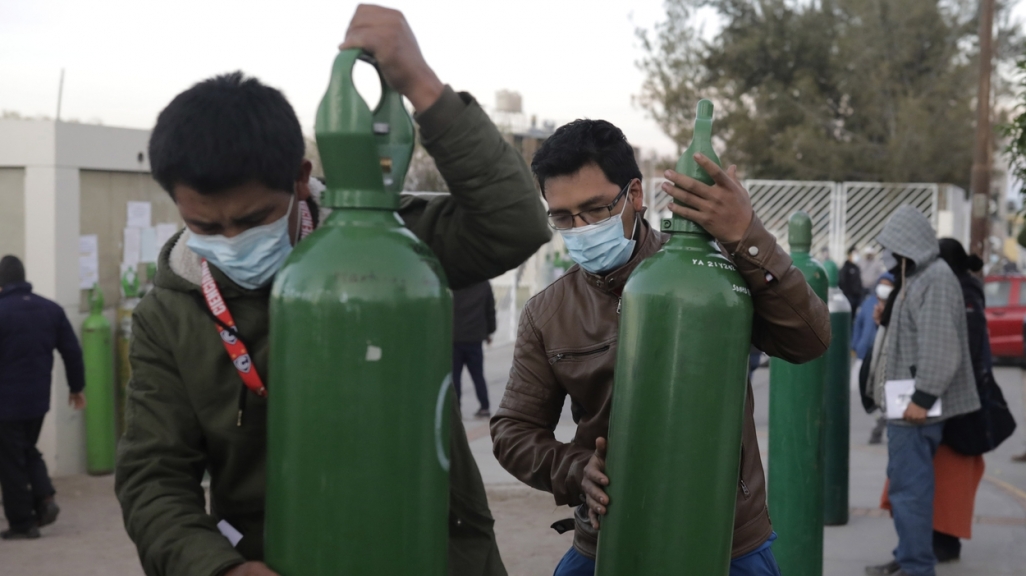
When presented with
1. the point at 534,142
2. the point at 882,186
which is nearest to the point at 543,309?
the point at 534,142

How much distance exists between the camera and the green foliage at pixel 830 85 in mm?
28516

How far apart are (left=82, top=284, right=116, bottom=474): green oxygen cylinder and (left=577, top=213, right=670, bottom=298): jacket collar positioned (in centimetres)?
674

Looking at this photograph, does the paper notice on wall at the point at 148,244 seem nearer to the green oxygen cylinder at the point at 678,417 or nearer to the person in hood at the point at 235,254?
the person in hood at the point at 235,254

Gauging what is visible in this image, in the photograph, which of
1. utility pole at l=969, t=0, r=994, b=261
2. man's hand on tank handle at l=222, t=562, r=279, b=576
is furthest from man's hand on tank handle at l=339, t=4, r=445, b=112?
utility pole at l=969, t=0, r=994, b=261

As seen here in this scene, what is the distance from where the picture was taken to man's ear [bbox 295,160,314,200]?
71.1 inches

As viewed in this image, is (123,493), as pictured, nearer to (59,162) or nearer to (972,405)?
(972,405)

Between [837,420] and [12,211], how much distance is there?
6.24 m

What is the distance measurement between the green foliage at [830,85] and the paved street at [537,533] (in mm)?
20719

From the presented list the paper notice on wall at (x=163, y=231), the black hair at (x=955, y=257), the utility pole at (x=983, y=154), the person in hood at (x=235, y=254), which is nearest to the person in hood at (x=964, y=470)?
the black hair at (x=955, y=257)

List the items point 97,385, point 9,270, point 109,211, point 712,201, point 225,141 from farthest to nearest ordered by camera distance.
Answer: point 109,211 < point 97,385 < point 9,270 < point 712,201 < point 225,141

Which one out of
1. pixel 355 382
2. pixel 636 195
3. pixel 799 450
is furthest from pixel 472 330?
pixel 355 382

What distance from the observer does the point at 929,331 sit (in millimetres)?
5629

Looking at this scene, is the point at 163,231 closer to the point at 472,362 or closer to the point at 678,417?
the point at 472,362

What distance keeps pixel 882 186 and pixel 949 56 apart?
886 cm
